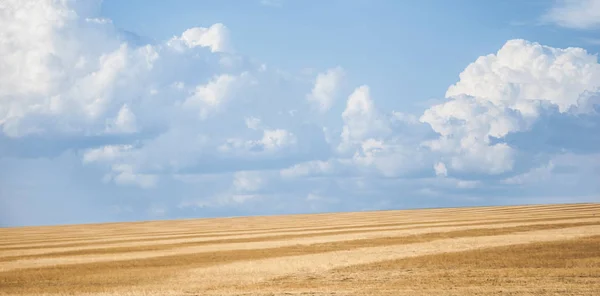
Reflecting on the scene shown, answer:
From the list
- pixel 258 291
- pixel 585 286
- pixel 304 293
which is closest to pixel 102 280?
pixel 258 291

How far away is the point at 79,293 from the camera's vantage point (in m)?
34.7

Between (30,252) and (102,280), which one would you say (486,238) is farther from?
(30,252)

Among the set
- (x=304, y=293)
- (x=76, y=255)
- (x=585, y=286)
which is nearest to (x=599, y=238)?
(x=585, y=286)

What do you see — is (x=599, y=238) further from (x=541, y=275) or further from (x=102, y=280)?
(x=102, y=280)

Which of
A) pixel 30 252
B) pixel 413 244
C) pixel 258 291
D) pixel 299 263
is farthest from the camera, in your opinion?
pixel 30 252

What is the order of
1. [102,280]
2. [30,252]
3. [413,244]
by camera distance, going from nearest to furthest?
[102,280]
[413,244]
[30,252]

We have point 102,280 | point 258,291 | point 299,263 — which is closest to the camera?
point 258,291

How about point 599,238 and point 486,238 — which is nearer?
point 599,238

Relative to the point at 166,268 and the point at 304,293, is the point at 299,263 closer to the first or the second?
the point at 166,268

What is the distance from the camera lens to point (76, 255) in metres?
55.1

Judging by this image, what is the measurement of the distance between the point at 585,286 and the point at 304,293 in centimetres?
1180

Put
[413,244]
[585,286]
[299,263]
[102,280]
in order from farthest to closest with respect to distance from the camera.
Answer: [413,244]
[299,263]
[102,280]
[585,286]

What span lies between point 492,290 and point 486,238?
2326cm

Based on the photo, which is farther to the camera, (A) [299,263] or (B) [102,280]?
(A) [299,263]
